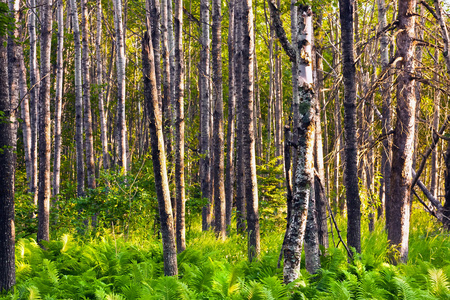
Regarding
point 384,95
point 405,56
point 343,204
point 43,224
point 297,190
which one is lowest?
point 343,204

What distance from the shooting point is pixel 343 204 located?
15.7m

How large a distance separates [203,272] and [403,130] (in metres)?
3.82

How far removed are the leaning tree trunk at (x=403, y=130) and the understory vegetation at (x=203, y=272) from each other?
53 centimetres

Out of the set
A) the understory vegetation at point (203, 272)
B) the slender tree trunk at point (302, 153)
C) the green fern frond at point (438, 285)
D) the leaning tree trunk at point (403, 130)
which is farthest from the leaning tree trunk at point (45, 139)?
the green fern frond at point (438, 285)

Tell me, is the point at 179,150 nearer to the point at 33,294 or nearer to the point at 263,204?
the point at 33,294

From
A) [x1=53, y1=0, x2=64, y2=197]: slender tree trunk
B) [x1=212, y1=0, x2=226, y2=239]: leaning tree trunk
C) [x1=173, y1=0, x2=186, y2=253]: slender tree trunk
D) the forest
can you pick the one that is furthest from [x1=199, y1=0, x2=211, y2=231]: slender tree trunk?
[x1=53, y1=0, x2=64, y2=197]: slender tree trunk

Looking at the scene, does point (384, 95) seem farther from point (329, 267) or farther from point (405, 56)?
point (329, 267)

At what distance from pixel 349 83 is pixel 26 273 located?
5854 millimetres

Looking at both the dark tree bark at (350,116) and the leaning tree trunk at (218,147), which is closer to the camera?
the dark tree bark at (350,116)

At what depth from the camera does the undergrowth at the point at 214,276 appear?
15.5ft

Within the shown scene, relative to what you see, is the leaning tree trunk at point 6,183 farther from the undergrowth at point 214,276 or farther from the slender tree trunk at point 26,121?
the slender tree trunk at point 26,121

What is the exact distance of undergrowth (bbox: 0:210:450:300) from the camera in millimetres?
4730

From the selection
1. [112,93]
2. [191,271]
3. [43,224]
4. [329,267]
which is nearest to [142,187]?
[43,224]

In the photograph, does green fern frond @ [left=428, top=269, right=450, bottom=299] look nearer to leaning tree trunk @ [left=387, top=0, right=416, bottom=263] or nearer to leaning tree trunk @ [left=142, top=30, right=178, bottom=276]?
leaning tree trunk @ [left=387, top=0, right=416, bottom=263]
